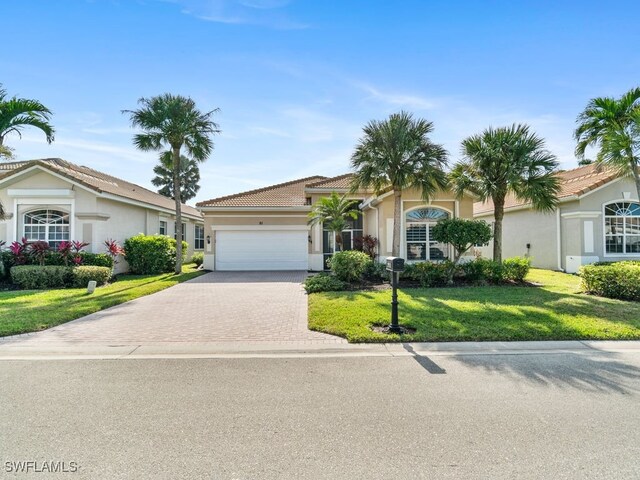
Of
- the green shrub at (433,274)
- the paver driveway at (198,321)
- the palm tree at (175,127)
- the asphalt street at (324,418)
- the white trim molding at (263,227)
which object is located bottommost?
the asphalt street at (324,418)

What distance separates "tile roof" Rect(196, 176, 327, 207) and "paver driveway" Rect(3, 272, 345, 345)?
7.39 meters

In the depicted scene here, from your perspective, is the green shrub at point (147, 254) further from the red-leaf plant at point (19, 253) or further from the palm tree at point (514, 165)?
the palm tree at point (514, 165)

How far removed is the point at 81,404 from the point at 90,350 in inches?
93.4

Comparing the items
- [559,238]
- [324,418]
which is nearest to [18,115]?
[324,418]

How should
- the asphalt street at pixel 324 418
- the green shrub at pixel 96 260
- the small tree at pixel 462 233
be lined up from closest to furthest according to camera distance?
the asphalt street at pixel 324 418
the small tree at pixel 462 233
the green shrub at pixel 96 260

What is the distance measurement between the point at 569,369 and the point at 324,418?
3939mm

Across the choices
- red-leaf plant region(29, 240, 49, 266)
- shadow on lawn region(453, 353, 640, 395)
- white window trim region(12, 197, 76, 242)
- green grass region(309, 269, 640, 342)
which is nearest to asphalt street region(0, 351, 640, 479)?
shadow on lawn region(453, 353, 640, 395)

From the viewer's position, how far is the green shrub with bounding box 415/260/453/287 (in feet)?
41.9

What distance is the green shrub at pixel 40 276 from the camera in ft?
43.0

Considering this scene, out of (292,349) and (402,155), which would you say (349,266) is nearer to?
(402,155)

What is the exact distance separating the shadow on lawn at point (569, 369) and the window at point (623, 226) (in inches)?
583

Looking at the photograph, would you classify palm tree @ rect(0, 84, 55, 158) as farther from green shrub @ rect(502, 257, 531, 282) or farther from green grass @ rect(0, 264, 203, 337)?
green shrub @ rect(502, 257, 531, 282)

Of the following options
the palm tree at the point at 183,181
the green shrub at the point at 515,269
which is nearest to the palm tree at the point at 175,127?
the green shrub at the point at 515,269

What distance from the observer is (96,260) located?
14695 millimetres
